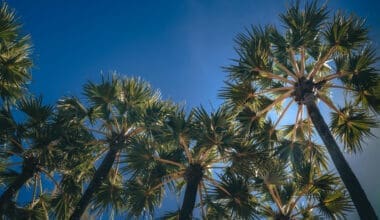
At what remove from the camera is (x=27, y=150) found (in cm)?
1061

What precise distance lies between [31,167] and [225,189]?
21.0ft

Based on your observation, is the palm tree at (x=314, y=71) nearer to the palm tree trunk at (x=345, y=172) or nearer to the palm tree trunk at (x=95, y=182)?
the palm tree trunk at (x=345, y=172)

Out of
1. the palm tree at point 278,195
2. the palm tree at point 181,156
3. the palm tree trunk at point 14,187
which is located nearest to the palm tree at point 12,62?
the palm tree trunk at point 14,187

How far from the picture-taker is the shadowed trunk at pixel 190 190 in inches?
351

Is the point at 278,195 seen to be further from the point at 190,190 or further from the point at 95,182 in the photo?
the point at 95,182

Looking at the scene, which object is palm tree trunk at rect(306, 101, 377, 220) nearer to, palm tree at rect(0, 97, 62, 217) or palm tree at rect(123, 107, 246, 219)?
palm tree at rect(123, 107, 246, 219)

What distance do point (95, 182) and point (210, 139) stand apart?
3.86 metres

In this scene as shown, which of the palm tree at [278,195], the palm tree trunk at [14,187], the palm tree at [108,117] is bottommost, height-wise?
the palm tree trunk at [14,187]

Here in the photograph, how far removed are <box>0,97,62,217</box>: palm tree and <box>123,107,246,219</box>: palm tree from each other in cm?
296

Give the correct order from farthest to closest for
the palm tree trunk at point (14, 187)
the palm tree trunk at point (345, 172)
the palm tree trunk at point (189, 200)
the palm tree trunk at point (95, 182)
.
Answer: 1. the palm tree trunk at point (14, 187)
2. the palm tree trunk at point (95, 182)
3. the palm tree trunk at point (189, 200)
4. the palm tree trunk at point (345, 172)

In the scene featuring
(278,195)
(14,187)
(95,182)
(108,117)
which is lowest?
(14,187)

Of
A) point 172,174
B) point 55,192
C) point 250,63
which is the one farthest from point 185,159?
point 55,192

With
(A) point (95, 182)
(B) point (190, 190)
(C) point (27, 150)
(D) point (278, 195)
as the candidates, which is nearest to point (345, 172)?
(D) point (278, 195)

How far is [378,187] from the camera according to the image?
205ft
